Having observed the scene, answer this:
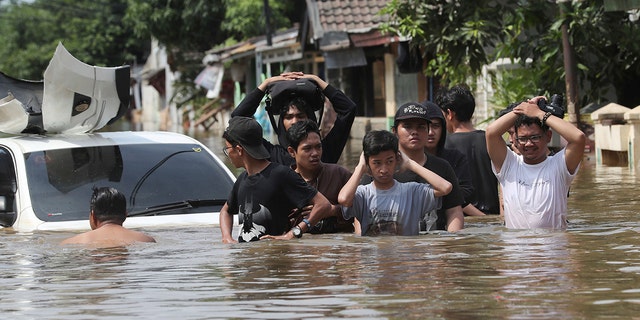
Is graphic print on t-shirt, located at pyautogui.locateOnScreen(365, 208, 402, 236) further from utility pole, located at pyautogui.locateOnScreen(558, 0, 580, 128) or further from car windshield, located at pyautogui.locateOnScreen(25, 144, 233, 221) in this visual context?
utility pole, located at pyautogui.locateOnScreen(558, 0, 580, 128)

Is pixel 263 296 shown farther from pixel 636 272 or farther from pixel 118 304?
pixel 636 272

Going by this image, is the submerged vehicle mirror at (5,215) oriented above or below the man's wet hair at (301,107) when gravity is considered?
below

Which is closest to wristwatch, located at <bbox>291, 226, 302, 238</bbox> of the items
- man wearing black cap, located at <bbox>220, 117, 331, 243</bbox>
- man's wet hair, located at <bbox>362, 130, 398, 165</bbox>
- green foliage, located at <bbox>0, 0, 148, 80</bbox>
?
man wearing black cap, located at <bbox>220, 117, 331, 243</bbox>

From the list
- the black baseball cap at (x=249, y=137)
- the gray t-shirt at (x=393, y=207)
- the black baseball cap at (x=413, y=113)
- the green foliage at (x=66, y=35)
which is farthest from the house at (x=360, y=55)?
the green foliage at (x=66, y=35)

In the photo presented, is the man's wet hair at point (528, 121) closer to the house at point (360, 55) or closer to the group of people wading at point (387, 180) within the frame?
the group of people wading at point (387, 180)

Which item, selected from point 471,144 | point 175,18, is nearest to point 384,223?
point 471,144

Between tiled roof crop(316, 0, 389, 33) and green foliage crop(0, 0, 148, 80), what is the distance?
34.2 m

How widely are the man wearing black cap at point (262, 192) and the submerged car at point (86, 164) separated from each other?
1345mm

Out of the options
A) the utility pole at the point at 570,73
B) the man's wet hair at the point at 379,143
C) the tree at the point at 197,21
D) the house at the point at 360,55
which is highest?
the tree at the point at 197,21

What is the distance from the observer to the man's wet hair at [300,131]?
25.1 ft

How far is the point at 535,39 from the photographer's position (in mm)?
20219

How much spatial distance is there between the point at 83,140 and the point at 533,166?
3679 mm

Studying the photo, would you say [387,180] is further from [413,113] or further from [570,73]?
[570,73]

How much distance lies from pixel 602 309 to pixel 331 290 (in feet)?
4.62
